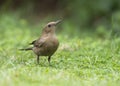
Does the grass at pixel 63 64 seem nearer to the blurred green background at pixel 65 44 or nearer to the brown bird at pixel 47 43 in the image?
the blurred green background at pixel 65 44

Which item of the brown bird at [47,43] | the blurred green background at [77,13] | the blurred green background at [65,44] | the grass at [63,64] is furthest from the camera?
the blurred green background at [77,13]

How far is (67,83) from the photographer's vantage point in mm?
8734

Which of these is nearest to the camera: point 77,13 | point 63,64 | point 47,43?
point 47,43

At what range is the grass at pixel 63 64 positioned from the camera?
8883mm

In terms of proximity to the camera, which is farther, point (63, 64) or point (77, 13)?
point (77, 13)

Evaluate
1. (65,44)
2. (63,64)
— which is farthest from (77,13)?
(63,64)

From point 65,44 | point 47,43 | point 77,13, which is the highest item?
point 77,13

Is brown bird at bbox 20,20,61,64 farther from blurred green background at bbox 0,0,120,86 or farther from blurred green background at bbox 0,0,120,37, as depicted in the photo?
blurred green background at bbox 0,0,120,37

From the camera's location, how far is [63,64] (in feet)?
36.6

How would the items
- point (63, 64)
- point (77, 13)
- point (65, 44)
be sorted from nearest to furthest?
1. point (63, 64)
2. point (65, 44)
3. point (77, 13)

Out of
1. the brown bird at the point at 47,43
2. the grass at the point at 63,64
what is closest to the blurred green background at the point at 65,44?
the grass at the point at 63,64

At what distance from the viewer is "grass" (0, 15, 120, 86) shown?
8.88 m

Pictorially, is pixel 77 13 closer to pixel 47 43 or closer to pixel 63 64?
pixel 63 64

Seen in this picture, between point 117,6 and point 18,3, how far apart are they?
3823 millimetres
